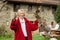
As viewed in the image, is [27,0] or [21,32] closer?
[21,32]

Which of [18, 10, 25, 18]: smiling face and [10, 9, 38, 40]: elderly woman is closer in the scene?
[18, 10, 25, 18]: smiling face

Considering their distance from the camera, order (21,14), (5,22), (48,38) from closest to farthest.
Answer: (21,14), (48,38), (5,22)

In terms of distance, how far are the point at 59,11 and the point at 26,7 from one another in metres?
8.97

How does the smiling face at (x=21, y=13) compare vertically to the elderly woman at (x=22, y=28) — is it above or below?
above

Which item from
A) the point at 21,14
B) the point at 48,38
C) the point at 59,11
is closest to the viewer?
the point at 21,14

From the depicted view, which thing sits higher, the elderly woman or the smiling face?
the smiling face

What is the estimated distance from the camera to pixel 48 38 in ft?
51.0

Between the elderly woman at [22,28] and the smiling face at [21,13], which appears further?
the elderly woman at [22,28]

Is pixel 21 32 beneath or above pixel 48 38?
above

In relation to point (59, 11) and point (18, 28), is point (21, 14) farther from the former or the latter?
point (59, 11)

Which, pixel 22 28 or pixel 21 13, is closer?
pixel 21 13

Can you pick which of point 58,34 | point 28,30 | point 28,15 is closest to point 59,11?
point 58,34

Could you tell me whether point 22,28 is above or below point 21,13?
below

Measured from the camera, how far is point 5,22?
2688 cm
